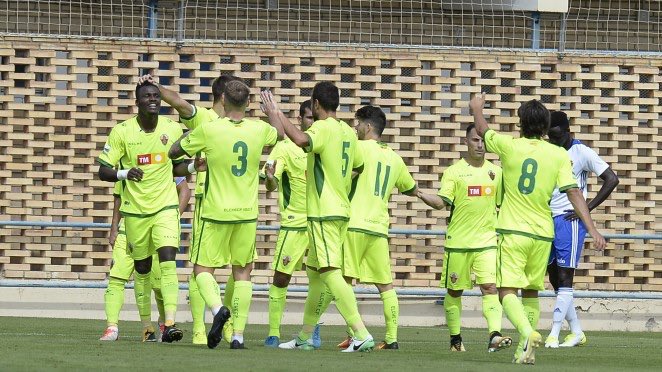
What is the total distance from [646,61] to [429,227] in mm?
3808

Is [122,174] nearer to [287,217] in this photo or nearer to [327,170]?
[287,217]

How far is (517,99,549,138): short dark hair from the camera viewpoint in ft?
43.7

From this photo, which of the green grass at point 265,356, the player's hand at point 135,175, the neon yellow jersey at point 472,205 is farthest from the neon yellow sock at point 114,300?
the neon yellow jersey at point 472,205

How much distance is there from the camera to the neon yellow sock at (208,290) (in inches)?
523

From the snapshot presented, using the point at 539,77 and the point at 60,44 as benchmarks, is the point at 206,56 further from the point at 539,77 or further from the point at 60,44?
the point at 539,77

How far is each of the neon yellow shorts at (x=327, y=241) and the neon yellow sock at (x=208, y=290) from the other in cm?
90

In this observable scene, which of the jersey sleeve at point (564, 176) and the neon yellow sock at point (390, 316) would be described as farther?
the neon yellow sock at point (390, 316)

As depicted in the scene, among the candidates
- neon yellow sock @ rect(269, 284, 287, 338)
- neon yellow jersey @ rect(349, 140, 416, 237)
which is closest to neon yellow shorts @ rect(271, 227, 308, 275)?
neon yellow sock @ rect(269, 284, 287, 338)

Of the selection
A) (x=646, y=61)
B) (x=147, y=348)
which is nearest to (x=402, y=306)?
(x=646, y=61)

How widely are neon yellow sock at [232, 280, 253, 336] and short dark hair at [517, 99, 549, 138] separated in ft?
8.91

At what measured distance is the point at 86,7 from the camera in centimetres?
2188

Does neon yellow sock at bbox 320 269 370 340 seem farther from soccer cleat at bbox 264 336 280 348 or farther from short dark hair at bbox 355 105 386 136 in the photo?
short dark hair at bbox 355 105 386 136

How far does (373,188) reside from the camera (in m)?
14.9

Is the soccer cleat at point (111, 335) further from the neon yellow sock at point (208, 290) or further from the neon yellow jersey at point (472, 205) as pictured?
the neon yellow jersey at point (472, 205)
